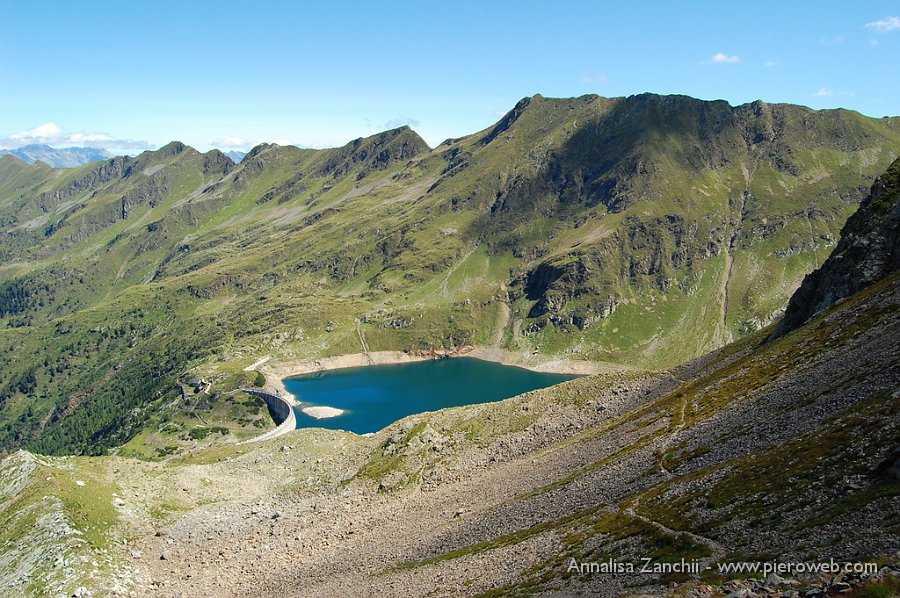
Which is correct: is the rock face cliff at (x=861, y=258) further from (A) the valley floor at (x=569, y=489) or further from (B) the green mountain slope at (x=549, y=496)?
(A) the valley floor at (x=569, y=489)

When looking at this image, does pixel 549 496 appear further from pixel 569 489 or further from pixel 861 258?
pixel 861 258

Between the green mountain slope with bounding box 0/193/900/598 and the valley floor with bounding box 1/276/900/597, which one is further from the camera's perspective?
the valley floor with bounding box 1/276/900/597

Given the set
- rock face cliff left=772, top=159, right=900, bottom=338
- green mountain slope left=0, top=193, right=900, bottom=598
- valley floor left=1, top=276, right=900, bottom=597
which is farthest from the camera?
rock face cliff left=772, top=159, right=900, bottom=338

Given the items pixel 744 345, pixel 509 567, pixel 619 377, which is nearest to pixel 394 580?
pixel 509 567

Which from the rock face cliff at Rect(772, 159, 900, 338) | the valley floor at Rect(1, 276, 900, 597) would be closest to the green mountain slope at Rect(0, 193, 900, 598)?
the valley floor at Rect(1, 276, 900, 597)

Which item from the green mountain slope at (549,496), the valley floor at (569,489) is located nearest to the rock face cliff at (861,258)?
the green mountain slope at (549,496)

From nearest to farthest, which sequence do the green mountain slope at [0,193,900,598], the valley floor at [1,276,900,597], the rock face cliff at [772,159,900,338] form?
the green mountain slope at [0,193,900,598]
the valley floor at [1,276,900,597]
the rock face cliff at [772,159,900,338]

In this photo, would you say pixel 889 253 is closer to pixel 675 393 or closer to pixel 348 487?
pixel 675 393

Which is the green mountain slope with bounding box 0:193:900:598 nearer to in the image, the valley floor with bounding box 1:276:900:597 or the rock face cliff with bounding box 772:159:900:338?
the valley floor with bounding box 1:276:900:597
